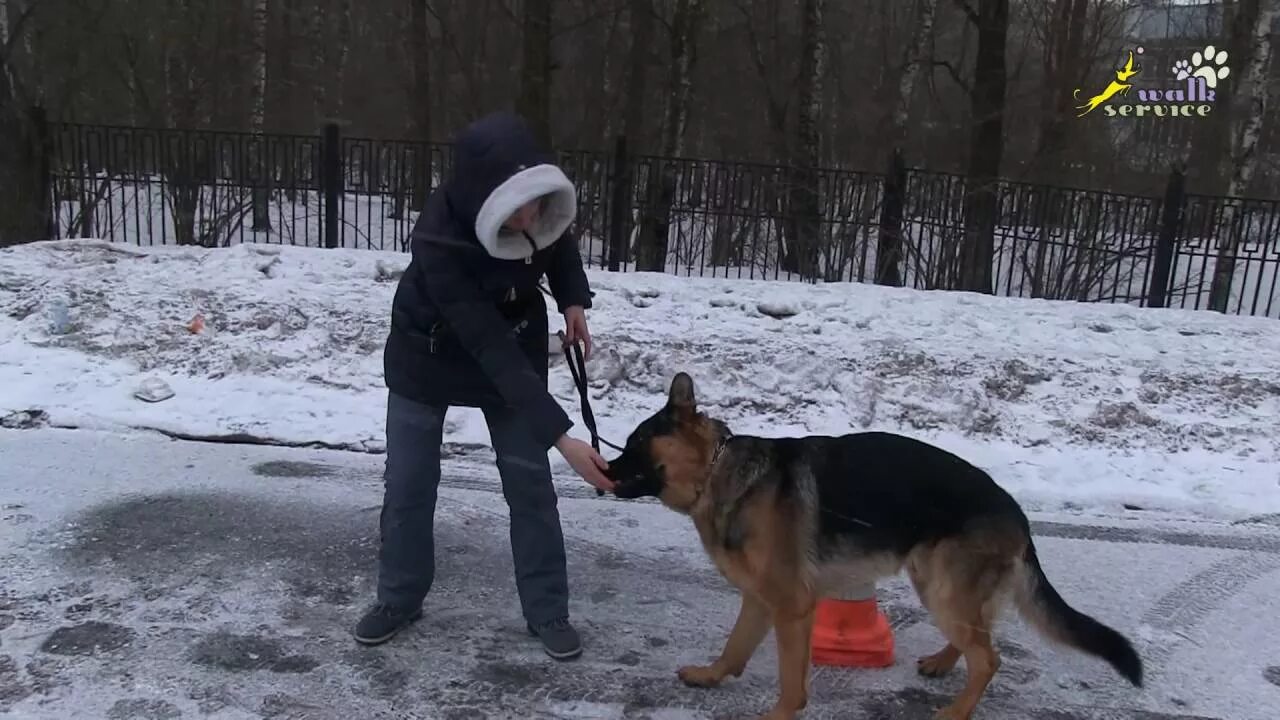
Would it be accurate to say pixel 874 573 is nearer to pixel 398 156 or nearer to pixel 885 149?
pixel 398 156

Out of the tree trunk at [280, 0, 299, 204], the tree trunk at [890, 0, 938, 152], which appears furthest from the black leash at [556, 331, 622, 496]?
the tree trunk at [280, 0, 299, 204]

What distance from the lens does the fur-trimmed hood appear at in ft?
9.67

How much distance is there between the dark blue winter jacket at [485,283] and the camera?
9.84ft

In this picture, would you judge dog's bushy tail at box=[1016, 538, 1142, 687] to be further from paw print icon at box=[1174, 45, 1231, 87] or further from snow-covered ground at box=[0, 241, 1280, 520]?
paw print icon at box=[1174, 45, 1231, 87]

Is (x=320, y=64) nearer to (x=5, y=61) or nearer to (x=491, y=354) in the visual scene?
(x=5, y=61)

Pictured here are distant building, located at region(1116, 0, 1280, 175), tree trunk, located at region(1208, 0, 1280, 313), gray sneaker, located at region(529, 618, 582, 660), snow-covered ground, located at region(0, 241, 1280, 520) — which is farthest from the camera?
distant building, located at region(1116, 0, 1280, 175)

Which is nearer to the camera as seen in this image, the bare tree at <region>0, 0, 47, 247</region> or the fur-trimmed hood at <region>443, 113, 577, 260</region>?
the fur-trimmed hood at <region>443, 113, 577, 260</region>

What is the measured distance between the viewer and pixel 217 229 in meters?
12.0

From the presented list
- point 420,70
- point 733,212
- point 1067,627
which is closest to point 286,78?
point 420,70

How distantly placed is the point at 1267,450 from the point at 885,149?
1275cm

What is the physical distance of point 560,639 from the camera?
349 centimetres

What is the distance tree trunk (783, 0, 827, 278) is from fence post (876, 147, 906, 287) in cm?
74

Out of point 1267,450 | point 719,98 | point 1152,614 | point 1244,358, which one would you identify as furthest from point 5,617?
point 719,98

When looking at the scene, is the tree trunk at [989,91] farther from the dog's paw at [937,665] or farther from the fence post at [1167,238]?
the dog's paw at [937,665]
